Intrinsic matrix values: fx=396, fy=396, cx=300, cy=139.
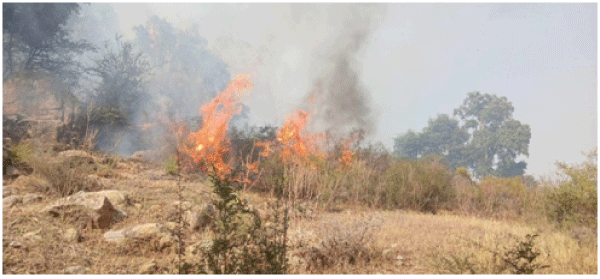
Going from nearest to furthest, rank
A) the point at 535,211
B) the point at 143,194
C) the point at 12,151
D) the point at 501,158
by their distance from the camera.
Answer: the point at 143,194
the point at 535,211
the point at 12,151
the point at 501,158

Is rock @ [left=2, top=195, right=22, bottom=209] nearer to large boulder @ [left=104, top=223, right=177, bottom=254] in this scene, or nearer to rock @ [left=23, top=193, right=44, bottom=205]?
rock @ [left=23, top=193, right=44, bottom=205]

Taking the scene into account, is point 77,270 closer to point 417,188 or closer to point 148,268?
point 148,268

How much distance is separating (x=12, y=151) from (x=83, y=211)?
4881mm

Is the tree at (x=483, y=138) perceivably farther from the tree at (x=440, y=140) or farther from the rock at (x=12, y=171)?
the rock at (x=12, y=171)

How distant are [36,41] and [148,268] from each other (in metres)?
14.3

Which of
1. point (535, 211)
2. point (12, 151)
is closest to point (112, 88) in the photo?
point (12, 151)

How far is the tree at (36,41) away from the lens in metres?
13.7

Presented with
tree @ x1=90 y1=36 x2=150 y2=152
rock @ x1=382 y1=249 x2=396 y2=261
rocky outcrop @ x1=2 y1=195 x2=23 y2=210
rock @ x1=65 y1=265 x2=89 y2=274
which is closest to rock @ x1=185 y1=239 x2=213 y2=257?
rock @ x1=65 y1=265 x2=89 y2=274

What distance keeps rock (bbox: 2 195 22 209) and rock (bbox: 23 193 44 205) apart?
0.09 m

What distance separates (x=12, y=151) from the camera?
8.57 m

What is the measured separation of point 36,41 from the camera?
14.5 meters

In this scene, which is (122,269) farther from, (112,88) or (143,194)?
(112,88)

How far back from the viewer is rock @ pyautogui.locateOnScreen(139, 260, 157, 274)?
12.2 ft
